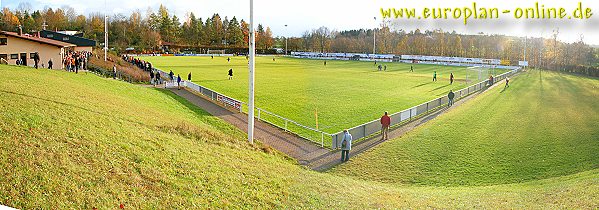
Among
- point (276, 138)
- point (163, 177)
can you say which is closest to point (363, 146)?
point (276, 138)

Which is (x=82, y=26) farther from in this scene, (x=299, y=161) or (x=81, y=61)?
(x=299, y=161)

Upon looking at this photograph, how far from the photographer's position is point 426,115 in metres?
23.8

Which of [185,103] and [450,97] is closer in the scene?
[185,103]

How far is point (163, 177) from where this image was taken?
8.94m

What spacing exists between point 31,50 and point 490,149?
29.3m

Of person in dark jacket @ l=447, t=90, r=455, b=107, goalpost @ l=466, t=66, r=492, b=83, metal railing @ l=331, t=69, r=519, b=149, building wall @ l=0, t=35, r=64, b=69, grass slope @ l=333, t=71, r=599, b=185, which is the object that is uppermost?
building wall @ l=0, t=35, r=64, b=69

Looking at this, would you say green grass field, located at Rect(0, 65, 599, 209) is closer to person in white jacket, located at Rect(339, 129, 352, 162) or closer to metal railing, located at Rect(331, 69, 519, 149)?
person in white jacket, located at Rect(339, 129, 352, 162)

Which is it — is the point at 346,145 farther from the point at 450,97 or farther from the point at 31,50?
the point at 31,50

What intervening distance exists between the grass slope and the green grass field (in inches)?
36.1

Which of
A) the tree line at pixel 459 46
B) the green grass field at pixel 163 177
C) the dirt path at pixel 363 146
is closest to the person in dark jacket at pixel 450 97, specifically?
the dirt path at pixel 363 146

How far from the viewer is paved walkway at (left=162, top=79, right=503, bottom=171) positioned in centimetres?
1518

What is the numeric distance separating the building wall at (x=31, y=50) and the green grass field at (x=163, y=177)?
18.9 metres

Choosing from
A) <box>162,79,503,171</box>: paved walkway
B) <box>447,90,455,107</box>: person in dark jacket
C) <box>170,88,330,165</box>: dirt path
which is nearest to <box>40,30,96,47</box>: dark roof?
<box>170,88,330,165</box>: dirt path

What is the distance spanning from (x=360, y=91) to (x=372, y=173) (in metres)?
20.8
